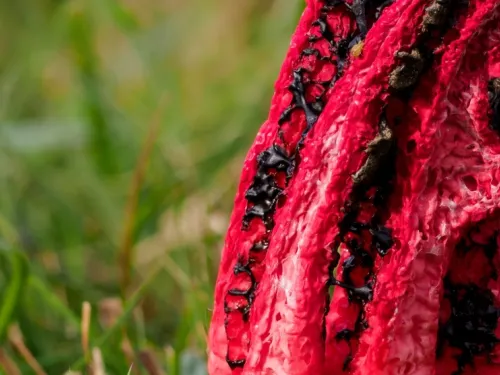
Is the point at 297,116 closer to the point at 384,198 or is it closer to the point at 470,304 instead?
the point at 384,198

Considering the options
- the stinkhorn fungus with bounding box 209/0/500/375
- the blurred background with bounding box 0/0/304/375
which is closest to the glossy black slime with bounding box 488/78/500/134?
the stinkhorn fungus with bounding box 209/0/500/375

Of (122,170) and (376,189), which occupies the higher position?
(376,189)

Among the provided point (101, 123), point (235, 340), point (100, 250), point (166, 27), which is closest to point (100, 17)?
point (166, 27)

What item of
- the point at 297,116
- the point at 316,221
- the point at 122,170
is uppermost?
the point at 297,116

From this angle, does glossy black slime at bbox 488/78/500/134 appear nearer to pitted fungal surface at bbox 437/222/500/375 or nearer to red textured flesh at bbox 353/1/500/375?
red textured flesh at bbox 353/1/500/375

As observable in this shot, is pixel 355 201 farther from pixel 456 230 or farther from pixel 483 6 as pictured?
pixel 483 6

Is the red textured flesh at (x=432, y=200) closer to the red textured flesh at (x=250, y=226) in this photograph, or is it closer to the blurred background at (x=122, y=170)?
the red textured flesh at (x=250, y=226)

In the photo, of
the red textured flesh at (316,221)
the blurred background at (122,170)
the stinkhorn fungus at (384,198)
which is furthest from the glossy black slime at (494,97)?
the blurred background at (122,170)

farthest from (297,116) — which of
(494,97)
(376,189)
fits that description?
(494,97)
